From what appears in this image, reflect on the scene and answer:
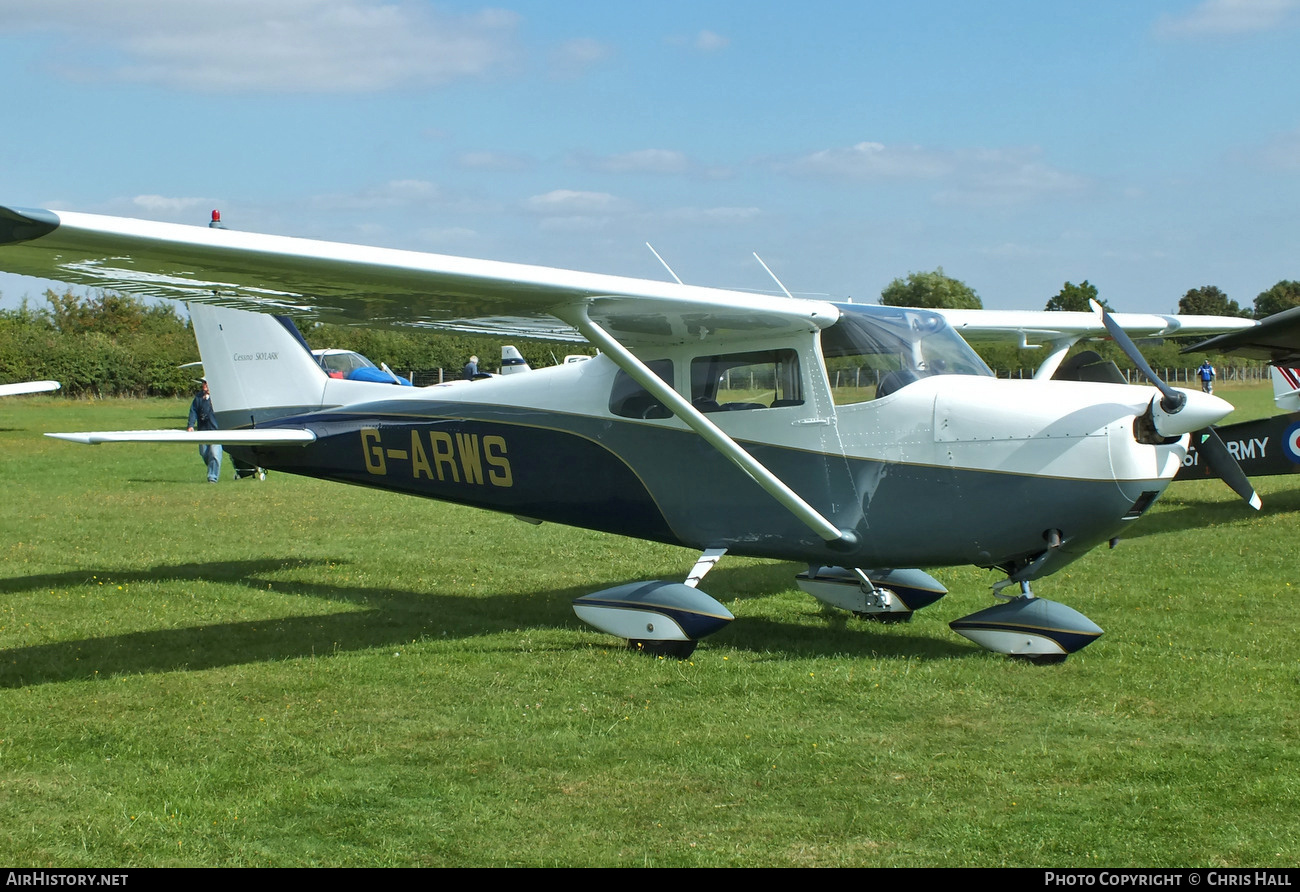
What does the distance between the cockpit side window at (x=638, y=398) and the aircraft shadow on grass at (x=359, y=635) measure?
163 centimetres

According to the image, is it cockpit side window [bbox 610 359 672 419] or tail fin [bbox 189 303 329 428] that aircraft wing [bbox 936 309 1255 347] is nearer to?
cockpit side window [bbox 610 359 672 419]

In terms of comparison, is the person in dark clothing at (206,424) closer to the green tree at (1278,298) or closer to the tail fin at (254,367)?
the tail fin at (254,367)

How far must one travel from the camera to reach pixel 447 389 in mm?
9070

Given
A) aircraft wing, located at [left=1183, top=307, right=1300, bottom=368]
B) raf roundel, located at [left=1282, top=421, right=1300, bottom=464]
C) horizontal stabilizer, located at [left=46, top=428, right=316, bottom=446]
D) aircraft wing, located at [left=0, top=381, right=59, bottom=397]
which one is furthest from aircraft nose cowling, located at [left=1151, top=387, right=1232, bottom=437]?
aircraft wing, located at [left=0, top=381, right=59, bottom=397]

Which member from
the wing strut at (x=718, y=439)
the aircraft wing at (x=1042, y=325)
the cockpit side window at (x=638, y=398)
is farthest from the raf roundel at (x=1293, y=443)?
the cockpit side window at (x=638, y=398)

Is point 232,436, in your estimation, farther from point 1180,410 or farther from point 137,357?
point 137,357

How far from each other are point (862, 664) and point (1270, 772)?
8.29ft

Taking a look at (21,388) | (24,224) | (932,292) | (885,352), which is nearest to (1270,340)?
(885,352)

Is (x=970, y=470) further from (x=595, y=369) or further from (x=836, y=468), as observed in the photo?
(x=595, y=369)

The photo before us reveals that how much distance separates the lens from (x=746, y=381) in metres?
7.59

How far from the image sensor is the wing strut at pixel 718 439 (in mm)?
6961

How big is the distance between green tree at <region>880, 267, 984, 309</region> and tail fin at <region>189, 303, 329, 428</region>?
6632cm

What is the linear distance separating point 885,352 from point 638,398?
5.92 feet
